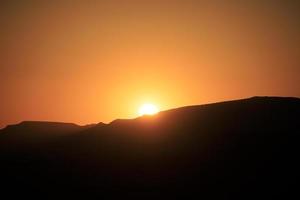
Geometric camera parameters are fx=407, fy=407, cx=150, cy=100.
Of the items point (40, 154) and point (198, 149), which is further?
point (40, 154)

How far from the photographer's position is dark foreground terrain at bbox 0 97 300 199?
96.9 feet

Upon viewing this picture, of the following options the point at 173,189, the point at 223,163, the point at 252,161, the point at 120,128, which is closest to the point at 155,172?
the point at 173,189

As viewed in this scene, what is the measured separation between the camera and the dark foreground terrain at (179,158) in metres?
29.5

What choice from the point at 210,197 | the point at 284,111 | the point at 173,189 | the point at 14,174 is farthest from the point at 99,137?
the point at 284,111

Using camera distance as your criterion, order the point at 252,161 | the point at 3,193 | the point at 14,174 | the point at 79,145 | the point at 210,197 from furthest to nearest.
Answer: the point at 79,145 < the point at 14,174 < the point at 3,193 < the point at 252,161 < the point at 210,197

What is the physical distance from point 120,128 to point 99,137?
2532 millimetres

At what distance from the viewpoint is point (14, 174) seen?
37.0m

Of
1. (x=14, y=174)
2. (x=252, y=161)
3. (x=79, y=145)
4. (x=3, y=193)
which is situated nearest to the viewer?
(x=252, y=161)

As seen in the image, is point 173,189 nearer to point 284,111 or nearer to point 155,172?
point 155,172

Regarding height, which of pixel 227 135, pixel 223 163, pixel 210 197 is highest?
pixel 227 135

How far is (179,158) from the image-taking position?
33531 mm

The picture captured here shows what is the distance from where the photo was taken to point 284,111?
126 ft

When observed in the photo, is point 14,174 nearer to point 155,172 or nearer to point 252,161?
point 155,172

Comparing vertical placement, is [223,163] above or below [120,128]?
below
